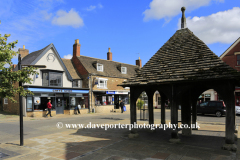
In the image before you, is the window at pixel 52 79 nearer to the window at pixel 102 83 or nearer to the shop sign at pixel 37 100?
the shop sign at pixel 37 100

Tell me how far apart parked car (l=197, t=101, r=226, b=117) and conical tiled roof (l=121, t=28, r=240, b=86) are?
13.7 metres

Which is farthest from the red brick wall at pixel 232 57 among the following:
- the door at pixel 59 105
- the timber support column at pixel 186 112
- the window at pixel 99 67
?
the door at pixel 59 105

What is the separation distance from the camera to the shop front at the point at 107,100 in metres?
30.4

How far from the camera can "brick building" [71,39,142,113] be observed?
98.3 feet

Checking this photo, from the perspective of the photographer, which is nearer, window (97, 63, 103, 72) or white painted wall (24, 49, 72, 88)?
white painted wall (24, 49, 72, 88)

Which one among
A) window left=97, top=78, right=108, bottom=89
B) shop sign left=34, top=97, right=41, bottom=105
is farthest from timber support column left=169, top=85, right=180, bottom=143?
window left=97, top=78, right=108, bottom=89

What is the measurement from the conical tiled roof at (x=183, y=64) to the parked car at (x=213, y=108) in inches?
540

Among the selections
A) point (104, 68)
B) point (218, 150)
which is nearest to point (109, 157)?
point (218, 150)

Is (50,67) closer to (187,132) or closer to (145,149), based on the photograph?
(187,132)

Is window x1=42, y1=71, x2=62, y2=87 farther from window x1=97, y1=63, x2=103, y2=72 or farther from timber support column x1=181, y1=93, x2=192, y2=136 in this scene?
timber support column x1=181, y1=93, x2=192, y2=136

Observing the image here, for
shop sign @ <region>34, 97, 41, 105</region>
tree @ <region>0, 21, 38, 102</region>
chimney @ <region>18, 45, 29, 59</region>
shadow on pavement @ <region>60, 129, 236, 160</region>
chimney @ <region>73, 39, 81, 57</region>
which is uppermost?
chimney @ <region>73, 39, 81, 57</region>

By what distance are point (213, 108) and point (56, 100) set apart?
19011 mm

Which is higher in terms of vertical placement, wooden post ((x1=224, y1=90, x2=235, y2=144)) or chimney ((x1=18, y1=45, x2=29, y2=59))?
chimney ((x1=18, y1=45, x2=29, y2=59))

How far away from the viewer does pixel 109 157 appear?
665cm
